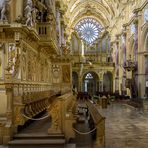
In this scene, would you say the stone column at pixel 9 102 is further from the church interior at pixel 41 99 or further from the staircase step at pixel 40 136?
the staircase step at pixel 40 136

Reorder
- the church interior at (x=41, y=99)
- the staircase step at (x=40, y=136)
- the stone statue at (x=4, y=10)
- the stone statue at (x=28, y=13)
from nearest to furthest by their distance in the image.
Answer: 1. the staircase step at (x=40, y=136)
2. the church interior at (x=41, y=99)
3. the stone statue at (x=4, y=10)
4. the stone statue at (x=28, y=13)

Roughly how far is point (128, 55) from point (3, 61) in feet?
76.5

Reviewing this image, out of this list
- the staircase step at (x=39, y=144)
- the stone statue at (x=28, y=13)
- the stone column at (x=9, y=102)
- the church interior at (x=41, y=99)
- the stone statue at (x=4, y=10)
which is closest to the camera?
the staircase step at (x=39, y=144)

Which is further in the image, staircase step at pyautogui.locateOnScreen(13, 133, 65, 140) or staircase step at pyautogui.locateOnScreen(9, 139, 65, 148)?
staircase step at pyautogui.locateOnScreen(13, 133, 65, 140)

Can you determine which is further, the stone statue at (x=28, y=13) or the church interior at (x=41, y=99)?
the stone statue at (x=28, y=13)

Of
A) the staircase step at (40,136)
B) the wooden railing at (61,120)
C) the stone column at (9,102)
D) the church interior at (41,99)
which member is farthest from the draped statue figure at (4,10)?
the staircase step at (40,136)

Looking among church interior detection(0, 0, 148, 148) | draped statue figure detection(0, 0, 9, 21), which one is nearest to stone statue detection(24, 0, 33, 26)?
church interior detection(0, 0, 148, 148)

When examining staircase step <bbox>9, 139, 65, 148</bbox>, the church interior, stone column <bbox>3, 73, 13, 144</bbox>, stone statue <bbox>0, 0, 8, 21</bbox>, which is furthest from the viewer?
stone statue <bbox>0, 0, 8, 21</bbox>

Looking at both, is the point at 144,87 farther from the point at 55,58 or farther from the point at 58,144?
the point at 58,144

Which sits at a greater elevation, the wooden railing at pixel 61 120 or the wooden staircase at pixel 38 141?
the wooden railing at pixel 61 120

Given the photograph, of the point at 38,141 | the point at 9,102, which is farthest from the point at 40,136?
the point at 9,102

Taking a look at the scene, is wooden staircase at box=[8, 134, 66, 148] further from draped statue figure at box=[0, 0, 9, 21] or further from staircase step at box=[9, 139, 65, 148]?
draped statue figure at box=[0, 0, 9, 21]

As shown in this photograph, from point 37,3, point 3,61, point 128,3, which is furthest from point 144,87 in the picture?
point 3,61

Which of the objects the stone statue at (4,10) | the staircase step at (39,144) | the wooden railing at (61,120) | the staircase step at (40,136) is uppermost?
the stone statue at (4,10)
